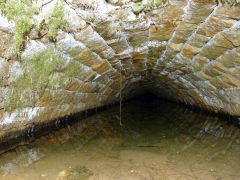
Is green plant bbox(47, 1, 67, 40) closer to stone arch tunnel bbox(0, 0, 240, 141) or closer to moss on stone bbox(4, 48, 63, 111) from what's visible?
stone arch tunnel bbox(0, 0, 240, 141)

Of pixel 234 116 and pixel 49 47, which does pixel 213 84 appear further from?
pixel 49 47

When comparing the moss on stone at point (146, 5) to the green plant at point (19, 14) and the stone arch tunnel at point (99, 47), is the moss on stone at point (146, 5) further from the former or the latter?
the green plant at point (19, 14)

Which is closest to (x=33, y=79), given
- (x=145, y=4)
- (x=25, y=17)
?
(x=25, y=17)

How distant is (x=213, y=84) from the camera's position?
188 inches

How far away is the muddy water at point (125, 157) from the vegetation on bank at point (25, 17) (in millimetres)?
1550

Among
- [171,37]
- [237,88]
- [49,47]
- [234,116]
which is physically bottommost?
[234,116]

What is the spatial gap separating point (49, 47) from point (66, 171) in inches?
68.9

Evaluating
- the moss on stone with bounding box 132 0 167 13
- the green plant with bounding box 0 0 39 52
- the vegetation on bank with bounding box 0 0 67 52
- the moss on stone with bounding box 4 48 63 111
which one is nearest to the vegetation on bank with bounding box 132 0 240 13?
the moss on stone with bounding box 132 0 167 13

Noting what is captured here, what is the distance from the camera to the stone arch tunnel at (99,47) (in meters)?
2.46

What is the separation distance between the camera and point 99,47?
3389mm

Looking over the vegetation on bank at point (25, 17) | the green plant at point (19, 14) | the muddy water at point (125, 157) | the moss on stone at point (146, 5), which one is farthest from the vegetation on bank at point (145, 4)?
the muddy water at point (125, 157)

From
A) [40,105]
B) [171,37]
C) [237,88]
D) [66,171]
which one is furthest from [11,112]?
[237,88]

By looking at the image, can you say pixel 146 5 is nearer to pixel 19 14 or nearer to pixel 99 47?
pixel 99 47

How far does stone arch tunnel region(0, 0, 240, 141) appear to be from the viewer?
2.46 metres
